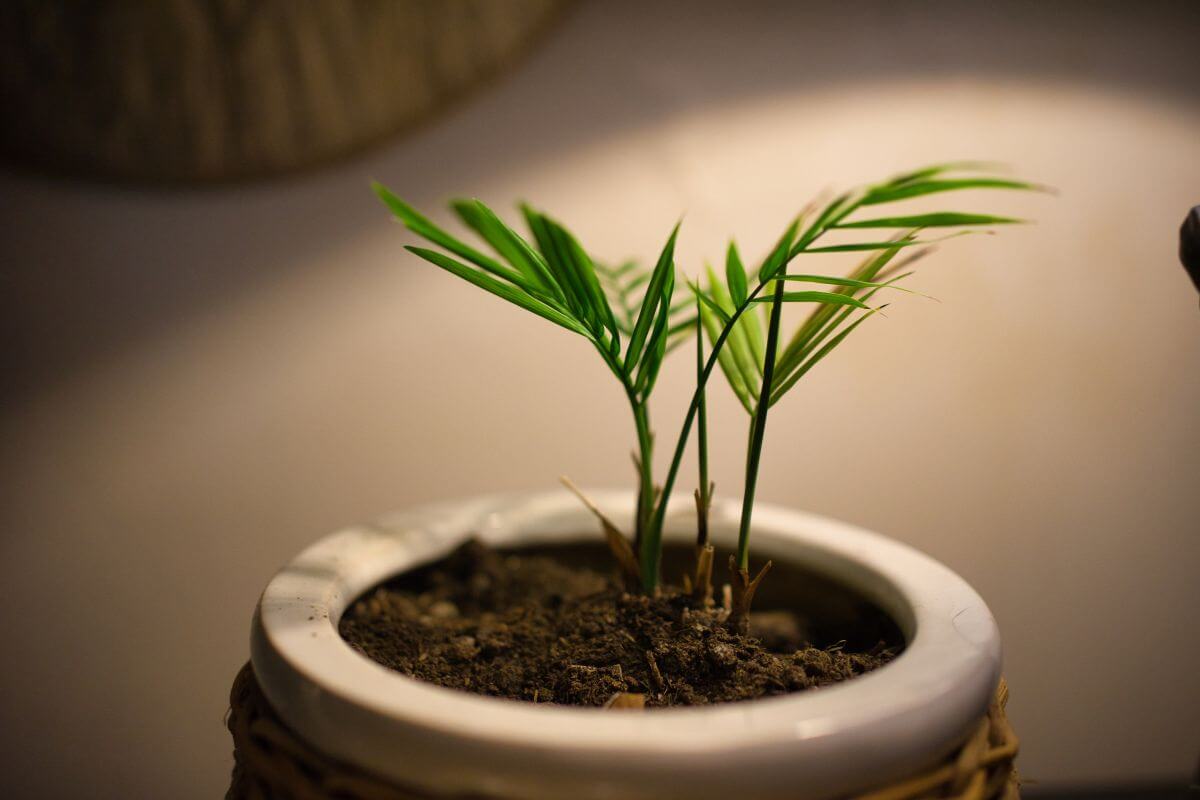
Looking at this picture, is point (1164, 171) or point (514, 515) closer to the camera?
point (514, 515)

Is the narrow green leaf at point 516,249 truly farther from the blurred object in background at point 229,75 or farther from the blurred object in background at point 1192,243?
the blurred object in background at point 229,75

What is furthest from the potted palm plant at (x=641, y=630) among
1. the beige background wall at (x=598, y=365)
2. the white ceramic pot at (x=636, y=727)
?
the beige background wall at (x=598, y=365)

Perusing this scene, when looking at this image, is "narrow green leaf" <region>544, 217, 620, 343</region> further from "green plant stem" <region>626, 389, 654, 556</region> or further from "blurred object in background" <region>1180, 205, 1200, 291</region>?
"blurred object in background" <region>1180, 205, 1200, 291</region>

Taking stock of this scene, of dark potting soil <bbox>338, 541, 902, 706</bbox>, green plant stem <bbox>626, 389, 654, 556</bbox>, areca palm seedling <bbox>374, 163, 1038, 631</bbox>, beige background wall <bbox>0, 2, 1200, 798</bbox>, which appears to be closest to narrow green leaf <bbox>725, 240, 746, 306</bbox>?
areca palm seedling <bbox>374, 163, 1038, 631</bbox>

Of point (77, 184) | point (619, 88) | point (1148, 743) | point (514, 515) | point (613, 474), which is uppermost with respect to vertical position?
point (619, 88)

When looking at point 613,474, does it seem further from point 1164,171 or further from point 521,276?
point 1164,171

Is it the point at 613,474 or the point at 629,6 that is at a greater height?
the point at 629,6

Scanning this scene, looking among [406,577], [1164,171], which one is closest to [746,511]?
[406,577]
